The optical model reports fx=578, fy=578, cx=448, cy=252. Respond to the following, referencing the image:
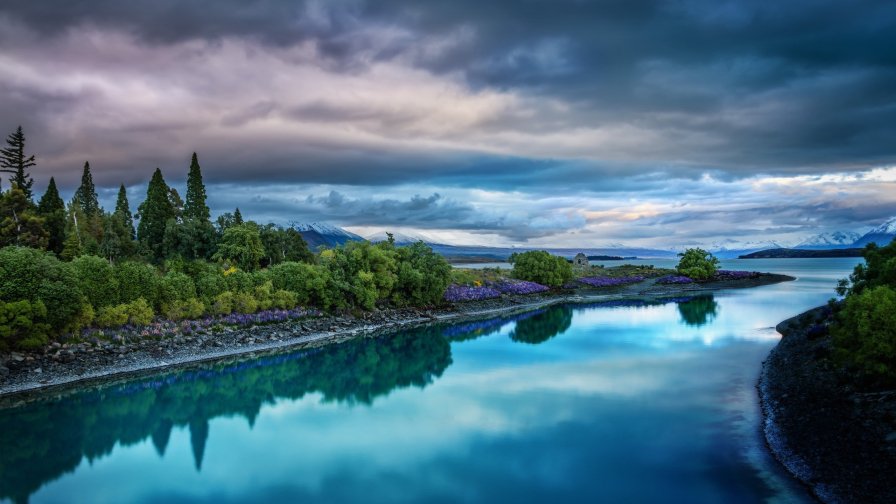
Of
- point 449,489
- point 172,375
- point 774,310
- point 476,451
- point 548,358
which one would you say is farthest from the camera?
point 774,310

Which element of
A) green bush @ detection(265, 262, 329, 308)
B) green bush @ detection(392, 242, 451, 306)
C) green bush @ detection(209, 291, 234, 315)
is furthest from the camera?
green bush @ detection(392, 242, 451, 306)

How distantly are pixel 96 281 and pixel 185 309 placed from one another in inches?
227

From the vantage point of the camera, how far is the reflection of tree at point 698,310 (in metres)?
57.1

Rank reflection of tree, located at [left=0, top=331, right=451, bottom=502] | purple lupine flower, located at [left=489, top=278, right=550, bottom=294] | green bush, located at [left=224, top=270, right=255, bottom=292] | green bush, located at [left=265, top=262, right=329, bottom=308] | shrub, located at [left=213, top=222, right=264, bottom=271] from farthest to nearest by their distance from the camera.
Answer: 1. purple lupine flower, located at [left=489, top=278, right=550, bottom=294]
2. shrub, located at [left=213, top=222, right=264, bottom=271]
3. green bush, located at [left=265, top=262, right=329, bottom=308]
4. green bush, located at [left=224, top=270, right=255, bottom=292]
5. reflection of tree, located at [left=0, top=331, right=451, bottom=502]

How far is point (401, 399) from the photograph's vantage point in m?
29.0

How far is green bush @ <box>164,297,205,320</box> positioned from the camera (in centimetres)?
3775

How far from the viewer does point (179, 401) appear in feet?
90.3

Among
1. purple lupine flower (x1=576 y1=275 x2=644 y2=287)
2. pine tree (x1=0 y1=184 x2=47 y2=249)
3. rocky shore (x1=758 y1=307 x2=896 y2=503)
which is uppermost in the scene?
pine tree (x1=0 y1=184 x2=47 y2=249)

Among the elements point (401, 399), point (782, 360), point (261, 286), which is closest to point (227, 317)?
point (261, 286)

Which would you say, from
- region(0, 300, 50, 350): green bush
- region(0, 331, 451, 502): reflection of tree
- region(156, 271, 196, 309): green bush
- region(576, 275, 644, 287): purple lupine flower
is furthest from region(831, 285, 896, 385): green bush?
region(576, 275, 644, 287): purple lupine flower

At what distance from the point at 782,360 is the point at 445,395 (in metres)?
18.0

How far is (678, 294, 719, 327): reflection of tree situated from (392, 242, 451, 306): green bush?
83.5 ft

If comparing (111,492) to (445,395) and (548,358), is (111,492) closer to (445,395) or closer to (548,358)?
(445,395)

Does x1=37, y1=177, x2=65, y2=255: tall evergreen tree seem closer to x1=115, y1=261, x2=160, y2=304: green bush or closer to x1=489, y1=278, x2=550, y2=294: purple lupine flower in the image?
x1=115, y1=261, x2=160, y2=304: green bush
